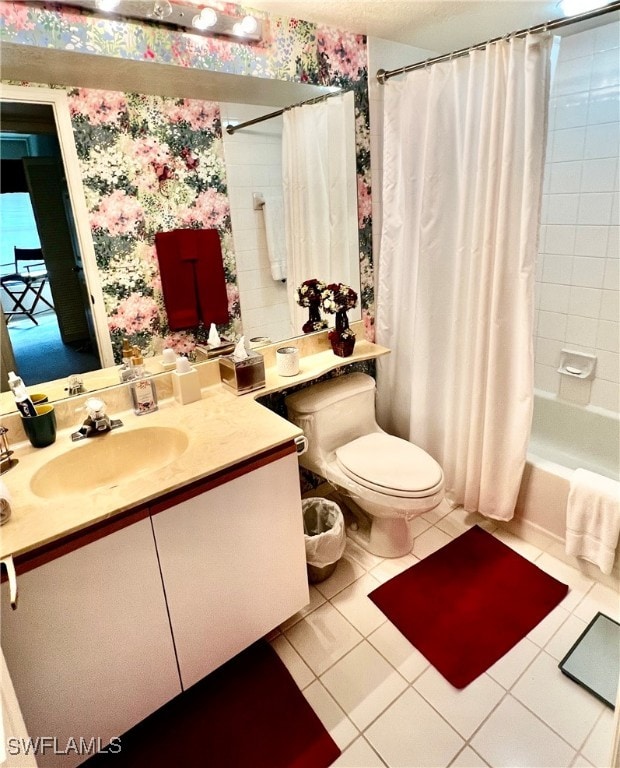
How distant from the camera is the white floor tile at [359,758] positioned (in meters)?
1.32

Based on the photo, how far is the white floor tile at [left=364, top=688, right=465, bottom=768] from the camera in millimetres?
1319

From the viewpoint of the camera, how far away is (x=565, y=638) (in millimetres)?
1636

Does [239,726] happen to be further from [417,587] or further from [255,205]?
[255,205]

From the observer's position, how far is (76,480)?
141cm

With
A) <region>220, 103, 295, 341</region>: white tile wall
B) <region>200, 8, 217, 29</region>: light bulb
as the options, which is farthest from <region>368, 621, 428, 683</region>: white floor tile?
<region>200, 8, 217, 29</region>: light bulb

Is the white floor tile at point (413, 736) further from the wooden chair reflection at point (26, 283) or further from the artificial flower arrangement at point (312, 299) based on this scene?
the wooden chair reflection at point (26, 283)

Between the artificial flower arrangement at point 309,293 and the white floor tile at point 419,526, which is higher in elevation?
the artificial flower arrangement at point 309,293

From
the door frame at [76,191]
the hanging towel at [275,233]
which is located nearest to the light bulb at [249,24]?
the hanging towel at [275,233]

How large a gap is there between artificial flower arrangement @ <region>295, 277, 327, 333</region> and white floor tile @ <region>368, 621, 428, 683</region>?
127 cm

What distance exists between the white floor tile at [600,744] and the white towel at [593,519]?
1.77 ft

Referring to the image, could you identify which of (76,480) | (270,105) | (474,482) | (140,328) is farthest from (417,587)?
(270,105)

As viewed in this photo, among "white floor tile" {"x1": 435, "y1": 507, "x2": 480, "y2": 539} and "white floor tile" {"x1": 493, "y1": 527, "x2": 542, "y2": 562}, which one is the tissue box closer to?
"white floor tile" {"x1": 435, "y1": 507, "x2": 480, "y2": 539}

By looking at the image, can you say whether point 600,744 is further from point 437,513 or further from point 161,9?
point 161,9

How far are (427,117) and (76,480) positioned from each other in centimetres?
186
